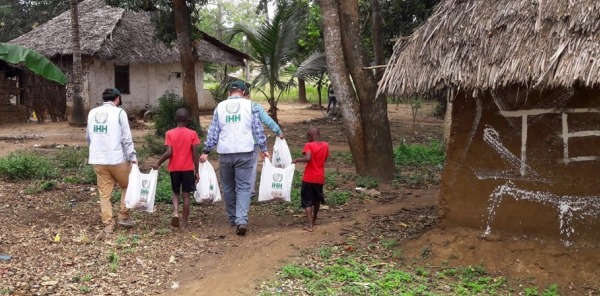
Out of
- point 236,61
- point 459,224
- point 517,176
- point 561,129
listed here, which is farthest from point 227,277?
point 236,61

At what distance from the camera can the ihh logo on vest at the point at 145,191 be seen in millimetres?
6801

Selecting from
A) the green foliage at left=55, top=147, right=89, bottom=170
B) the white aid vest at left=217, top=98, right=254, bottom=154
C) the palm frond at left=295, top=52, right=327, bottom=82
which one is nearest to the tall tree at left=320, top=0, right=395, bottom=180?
the white aid vest at left=217, top=98, right=254, bottom=154

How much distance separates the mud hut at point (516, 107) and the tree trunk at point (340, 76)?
309 cm

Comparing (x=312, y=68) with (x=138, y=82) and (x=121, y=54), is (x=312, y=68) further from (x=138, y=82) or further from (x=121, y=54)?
(x=138, y=82)

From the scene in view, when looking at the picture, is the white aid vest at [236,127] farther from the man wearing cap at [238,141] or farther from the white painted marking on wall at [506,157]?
the white painted marking on wall at [506,157]

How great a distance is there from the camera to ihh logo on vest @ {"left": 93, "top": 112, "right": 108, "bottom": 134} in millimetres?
6707

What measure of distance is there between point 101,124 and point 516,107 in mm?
4105

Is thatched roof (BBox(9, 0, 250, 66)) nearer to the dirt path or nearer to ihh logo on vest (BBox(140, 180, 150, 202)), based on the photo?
the dirt path

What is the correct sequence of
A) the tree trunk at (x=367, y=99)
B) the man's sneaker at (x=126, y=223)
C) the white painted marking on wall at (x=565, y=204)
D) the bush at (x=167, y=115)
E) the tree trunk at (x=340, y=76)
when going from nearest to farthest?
the white painted marking on wall at (x=565, y=204)
the man's sneaker at (x=126, y=223)
the tree trunk at (x=340, y=76)
the tree trunk at (x=367, y=99)
the bush at (x=167, y=115)

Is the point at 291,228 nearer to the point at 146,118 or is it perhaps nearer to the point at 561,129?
the point at 561,129

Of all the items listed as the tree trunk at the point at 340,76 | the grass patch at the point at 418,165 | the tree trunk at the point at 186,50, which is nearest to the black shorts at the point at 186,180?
the tree trunk at the point at 340,76

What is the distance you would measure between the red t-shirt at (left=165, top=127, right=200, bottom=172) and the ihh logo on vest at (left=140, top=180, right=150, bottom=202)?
30 centimetres

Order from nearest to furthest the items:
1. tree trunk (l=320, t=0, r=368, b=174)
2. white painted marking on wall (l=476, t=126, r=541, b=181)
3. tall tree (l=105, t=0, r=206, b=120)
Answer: white painted marking on wall (l=476, t=126, r=541, b=181) < tree trunk (l=320, t=0, r=368, b=174) < tall tree (l=105, t=0, r=206, b=120)

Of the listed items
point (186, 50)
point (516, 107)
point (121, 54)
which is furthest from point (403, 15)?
point (516, 107)
